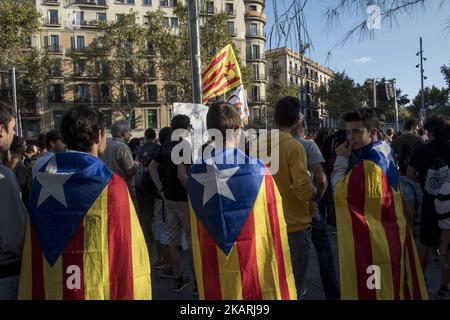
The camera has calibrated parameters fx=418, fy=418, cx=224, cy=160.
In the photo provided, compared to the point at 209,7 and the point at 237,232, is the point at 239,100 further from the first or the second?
the point at 237,232

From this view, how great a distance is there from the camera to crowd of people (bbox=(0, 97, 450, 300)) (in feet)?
7.16

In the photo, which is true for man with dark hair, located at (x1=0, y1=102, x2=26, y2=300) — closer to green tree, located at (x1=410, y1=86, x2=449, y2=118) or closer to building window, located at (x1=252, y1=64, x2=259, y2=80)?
building window, located at (x1=252, y1=64, x2=259, y2=80)

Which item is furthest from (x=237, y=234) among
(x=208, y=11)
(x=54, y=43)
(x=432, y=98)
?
(x=432, y=98)

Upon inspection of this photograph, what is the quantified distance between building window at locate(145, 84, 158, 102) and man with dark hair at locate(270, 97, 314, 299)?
4698cm

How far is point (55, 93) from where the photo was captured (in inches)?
1809

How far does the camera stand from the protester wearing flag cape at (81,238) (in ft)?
6.85

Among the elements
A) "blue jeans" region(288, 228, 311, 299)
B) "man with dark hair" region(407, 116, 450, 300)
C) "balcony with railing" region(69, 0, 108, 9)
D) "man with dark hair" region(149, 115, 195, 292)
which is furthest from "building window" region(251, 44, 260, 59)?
"blue jeans" region(288, 228, 311, 299)

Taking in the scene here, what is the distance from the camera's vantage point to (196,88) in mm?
7172

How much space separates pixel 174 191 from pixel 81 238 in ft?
7.47

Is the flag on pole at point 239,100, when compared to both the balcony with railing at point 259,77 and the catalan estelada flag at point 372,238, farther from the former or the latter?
the balcony with railing at point 259,77

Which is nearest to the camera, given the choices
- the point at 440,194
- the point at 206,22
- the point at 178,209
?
the point at 206,22

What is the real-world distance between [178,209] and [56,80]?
4595 cm
